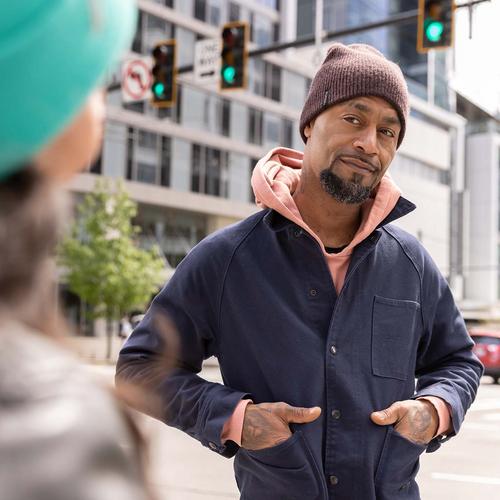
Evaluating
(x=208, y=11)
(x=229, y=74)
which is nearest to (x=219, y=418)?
(x=229, y=74)

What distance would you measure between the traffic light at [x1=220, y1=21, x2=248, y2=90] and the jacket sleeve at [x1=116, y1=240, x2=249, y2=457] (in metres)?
9.89

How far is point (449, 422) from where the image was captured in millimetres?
2293

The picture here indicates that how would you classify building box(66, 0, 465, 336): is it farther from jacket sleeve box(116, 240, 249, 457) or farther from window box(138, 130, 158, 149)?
jacket sleeve box(116, 240, 249, 457)

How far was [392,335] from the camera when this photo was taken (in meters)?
2.23

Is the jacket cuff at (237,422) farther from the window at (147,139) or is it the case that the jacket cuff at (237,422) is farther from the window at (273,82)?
the window at (273,82)

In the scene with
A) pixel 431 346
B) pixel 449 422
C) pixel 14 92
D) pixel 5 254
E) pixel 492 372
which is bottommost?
pixel 492 372

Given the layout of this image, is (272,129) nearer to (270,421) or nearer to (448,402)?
(448,402)

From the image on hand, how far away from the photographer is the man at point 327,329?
210 cm

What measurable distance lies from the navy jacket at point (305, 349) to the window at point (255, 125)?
42.3m

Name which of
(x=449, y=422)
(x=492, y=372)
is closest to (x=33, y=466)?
(x=449, y=422)

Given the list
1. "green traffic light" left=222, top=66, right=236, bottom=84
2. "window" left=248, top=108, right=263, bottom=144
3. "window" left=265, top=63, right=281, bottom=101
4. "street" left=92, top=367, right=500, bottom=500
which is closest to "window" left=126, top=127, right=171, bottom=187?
"window" left=248, top=108, right=263, bottom=144

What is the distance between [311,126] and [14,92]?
1.87 metres

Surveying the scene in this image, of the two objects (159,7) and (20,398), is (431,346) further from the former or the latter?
(159,7)

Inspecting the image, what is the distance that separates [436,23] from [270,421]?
30.2 feet
